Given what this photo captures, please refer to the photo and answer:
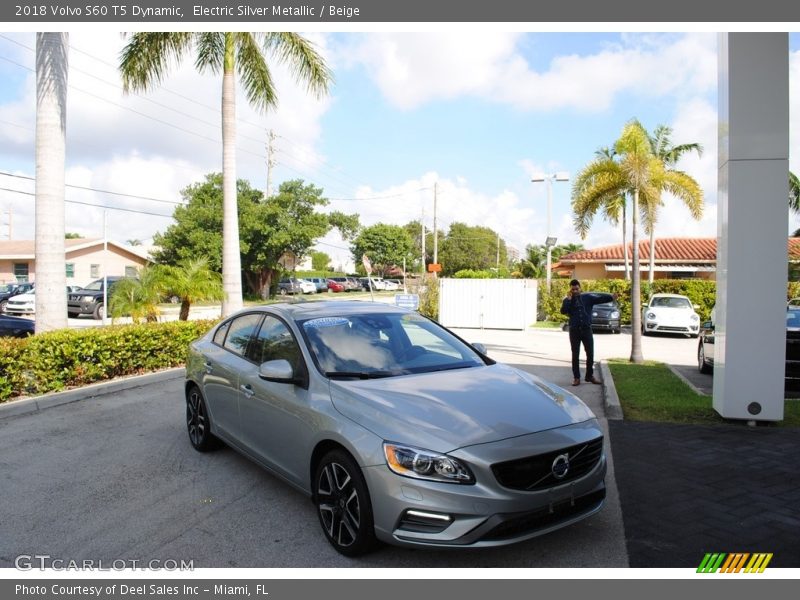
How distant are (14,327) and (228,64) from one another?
24.0 feet

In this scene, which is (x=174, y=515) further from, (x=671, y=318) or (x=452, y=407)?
(x=671, y=318)

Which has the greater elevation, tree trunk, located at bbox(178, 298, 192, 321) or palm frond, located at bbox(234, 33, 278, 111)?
palm frond, located at bbox(234, 33, 278, 111)

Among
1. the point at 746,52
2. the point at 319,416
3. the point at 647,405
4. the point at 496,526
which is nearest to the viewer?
the point at 496,526

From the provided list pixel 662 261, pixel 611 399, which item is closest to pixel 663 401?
pixel 611 399

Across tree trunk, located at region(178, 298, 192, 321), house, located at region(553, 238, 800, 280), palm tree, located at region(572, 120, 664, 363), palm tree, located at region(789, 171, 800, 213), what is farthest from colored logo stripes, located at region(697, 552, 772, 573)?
house, located at region(553, 238, 800, 280)

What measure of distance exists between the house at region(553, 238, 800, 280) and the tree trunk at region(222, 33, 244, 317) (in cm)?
2258

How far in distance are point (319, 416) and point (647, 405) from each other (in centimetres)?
548

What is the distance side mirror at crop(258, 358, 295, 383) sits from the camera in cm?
414

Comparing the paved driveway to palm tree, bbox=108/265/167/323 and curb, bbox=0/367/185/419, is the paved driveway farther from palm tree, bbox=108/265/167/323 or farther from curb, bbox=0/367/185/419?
palm tree, bbox=108/265/167/323

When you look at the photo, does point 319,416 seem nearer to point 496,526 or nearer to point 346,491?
point 346,491

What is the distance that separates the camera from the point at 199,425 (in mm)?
5863

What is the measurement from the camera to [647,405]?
779 centimetres

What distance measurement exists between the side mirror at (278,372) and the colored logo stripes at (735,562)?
2.82 m
